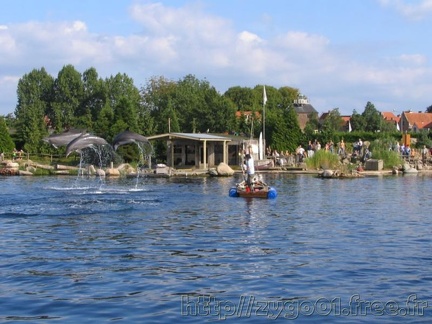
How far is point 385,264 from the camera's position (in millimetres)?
15703

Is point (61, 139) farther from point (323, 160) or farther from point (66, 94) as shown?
point (66, 94)

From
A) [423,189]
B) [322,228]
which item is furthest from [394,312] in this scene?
[423,189]

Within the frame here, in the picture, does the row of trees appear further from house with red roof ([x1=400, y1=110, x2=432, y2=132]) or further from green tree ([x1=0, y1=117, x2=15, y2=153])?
house with red roof ([x1=400, y1=110, x2=432, y2=132])

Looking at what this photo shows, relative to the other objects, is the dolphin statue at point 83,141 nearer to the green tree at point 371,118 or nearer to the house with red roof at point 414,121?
the green tree at point 371,118

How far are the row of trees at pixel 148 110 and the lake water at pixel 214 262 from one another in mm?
39656

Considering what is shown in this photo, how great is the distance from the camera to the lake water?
12062 mm

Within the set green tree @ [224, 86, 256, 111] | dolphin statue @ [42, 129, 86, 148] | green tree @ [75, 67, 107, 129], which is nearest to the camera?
dolphin statue @ [42, 129, 86, 148]

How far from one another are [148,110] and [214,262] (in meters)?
77.3

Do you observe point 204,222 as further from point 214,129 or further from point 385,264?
point 214,129

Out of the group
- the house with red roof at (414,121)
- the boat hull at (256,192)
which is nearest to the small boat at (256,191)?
the boat hull at (256,192)

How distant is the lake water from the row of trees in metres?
39.7

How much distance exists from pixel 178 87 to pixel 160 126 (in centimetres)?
2323

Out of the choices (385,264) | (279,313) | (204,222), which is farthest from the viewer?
(204,222)

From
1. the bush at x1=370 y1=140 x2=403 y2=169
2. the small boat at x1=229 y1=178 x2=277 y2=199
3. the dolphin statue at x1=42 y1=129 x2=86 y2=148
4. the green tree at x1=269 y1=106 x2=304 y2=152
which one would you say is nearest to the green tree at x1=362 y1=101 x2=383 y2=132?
the green tree at x1=269 y1=106 x2=304 y2=152
